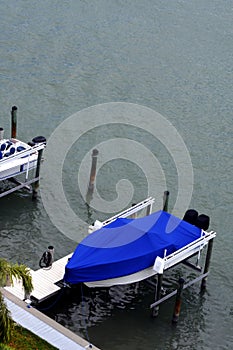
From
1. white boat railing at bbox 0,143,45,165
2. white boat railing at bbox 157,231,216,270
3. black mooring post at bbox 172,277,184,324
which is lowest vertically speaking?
black mooring post at bbox 172,277,184,324

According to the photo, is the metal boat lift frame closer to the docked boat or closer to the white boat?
the docked boat

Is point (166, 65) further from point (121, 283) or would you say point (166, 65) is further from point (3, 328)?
point (3, 328)

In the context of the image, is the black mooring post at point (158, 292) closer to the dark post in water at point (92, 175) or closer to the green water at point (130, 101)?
the green water at point (130, 101)

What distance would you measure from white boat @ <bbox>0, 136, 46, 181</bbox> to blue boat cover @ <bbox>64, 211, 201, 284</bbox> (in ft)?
21.8

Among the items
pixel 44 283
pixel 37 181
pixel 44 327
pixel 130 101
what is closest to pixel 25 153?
pixel 37 181

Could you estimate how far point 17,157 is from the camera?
39.0 metres

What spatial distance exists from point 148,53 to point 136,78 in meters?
3.71

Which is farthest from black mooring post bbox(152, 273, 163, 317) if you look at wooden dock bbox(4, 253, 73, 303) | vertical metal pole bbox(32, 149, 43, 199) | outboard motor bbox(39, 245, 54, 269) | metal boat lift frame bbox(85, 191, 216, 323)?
vertical metal pole bbox(32, 149, 43, 199)

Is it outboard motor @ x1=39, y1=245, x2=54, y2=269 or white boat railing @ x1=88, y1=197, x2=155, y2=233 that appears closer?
outboard motor @ x1=39, y1=245, x2=54, y2=269

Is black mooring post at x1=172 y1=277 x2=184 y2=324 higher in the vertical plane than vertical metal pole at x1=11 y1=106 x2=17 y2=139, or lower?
lower

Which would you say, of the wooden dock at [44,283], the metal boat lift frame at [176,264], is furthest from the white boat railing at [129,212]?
the wooden dock at [44,283]

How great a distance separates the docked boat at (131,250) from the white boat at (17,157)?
6558mm

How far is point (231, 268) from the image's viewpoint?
121ft

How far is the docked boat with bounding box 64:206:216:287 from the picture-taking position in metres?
32.4
